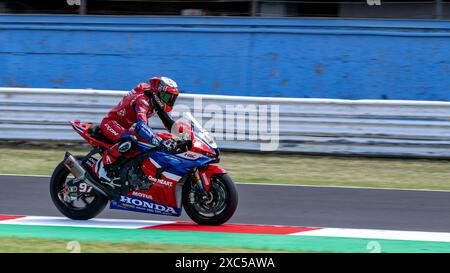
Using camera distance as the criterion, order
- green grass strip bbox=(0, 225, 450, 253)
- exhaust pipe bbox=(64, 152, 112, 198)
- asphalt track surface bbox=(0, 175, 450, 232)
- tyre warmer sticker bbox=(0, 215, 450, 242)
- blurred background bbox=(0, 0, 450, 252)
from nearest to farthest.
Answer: green grass strip bbox=(0, 225, 450, 253) → tyre warmer sticker bbox=(0, 215, 450, 242) → exhaust pipe bbox=(64, 152, 112, 198) → asphalt track surface bbox=(0, 175, 450, 232) → blurred background bbox=(0, 0, 450, 252)

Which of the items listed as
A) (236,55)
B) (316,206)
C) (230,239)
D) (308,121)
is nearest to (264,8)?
(236,55)

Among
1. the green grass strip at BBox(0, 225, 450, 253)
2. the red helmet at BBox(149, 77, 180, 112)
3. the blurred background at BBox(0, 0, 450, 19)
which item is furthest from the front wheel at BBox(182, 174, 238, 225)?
the blurred background at BBox(0, 0, 450, 19)

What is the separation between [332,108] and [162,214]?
20.3 ft

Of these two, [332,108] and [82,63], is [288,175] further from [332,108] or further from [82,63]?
[82,63]

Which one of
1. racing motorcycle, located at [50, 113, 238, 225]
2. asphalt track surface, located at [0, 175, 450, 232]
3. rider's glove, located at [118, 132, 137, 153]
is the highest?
rider's glove, located at [118, 132, 137, 153]

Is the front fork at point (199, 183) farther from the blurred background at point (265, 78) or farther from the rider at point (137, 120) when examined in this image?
the blurred background at point (265, 78)

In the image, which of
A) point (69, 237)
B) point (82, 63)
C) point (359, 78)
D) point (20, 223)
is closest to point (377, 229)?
point (69, 237)

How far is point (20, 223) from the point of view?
918 centimetres

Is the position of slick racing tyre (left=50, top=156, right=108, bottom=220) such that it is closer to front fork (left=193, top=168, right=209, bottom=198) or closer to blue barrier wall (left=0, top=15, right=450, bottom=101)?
front fork (left=193, top=168, right=209, bottom=198)

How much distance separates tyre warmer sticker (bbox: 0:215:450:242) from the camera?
8633 mm

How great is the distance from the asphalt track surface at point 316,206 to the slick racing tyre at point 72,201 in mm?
356

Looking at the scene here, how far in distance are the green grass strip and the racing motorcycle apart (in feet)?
1.23

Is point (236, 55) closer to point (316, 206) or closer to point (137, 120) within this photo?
point (316, 206)

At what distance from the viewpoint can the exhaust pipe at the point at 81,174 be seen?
9.22 meters
